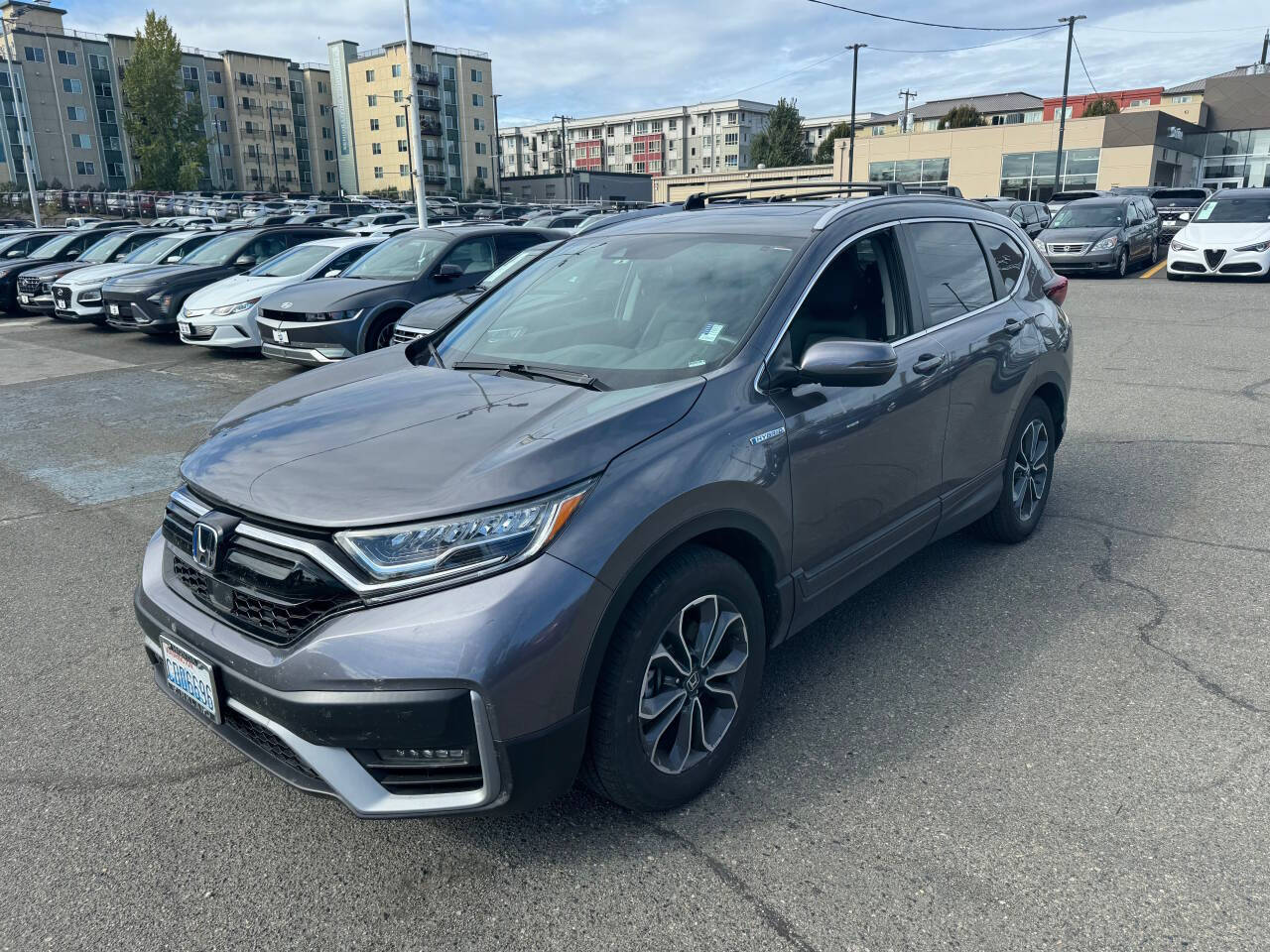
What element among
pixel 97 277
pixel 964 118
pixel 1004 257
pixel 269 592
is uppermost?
pixel 964 118

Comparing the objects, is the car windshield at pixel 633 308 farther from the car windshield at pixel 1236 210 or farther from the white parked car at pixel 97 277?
the car windshield at pixel 1236 210

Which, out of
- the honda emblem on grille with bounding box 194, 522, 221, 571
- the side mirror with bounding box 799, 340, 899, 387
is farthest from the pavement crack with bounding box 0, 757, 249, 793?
the side mirror with bounding box 799, 340, 899, 387

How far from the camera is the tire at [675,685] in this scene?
248 cm

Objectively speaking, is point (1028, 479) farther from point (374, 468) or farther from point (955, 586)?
point (374, 468)

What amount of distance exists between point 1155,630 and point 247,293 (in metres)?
11.1

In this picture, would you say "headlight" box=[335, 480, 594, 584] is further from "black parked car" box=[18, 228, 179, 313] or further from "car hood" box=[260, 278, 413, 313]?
"black parked car" box=[18, 228, 179, 313]

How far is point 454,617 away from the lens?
221 centimetres

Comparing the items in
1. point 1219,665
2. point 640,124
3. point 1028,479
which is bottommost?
point 1219,665

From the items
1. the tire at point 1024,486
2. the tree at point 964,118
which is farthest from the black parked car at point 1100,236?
the tree at point 964,118

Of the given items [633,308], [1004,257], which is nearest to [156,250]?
[633,308]

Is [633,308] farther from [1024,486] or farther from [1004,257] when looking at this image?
[1024,486]

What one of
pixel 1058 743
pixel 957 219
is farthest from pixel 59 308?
pixel 1058 743

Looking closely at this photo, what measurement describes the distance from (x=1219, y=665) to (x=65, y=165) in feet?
341

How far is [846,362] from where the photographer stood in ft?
9.64
